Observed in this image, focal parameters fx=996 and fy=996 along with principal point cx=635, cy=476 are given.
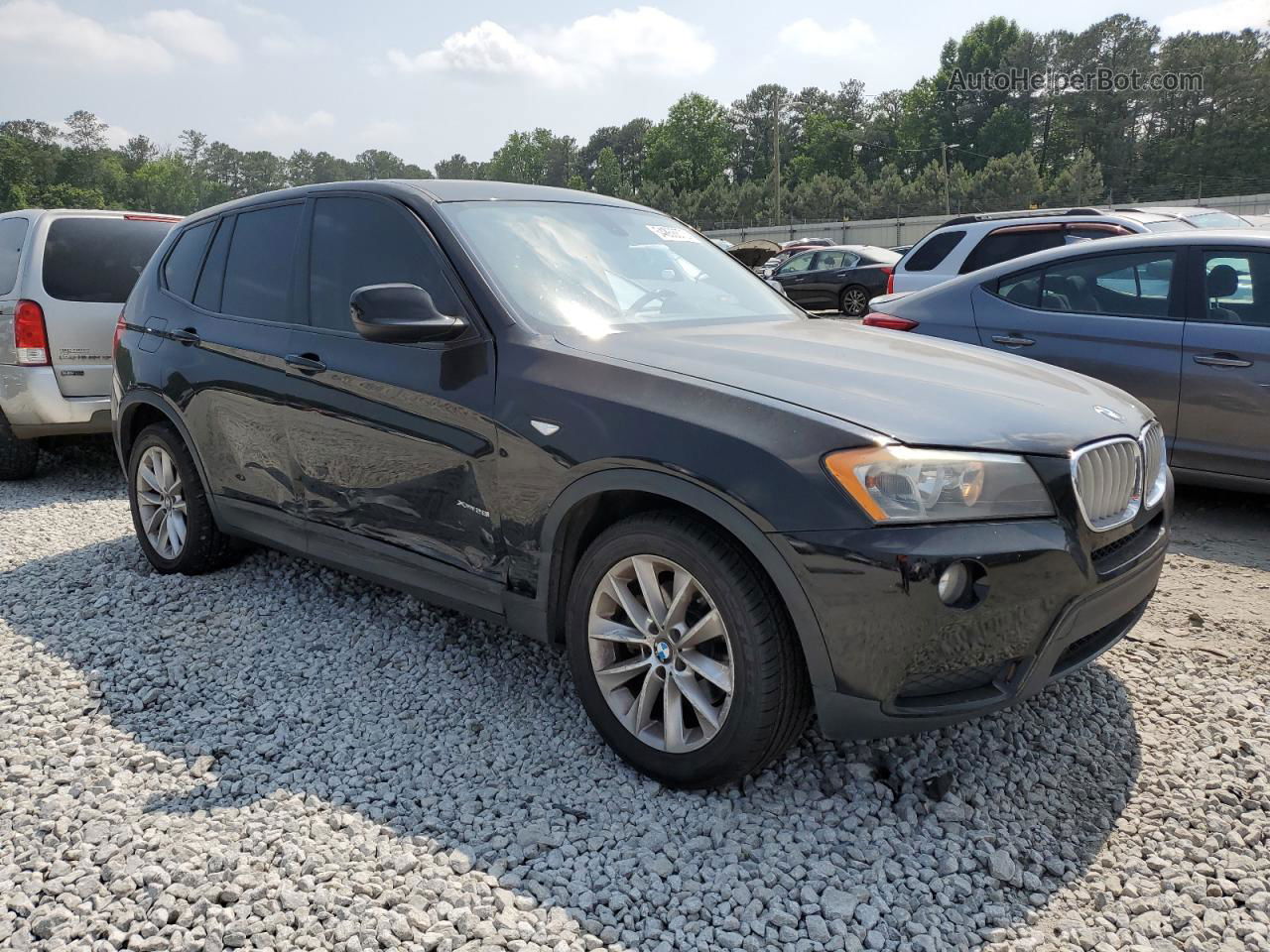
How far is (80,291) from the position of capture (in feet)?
22.2

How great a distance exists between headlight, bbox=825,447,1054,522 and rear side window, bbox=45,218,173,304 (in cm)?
599

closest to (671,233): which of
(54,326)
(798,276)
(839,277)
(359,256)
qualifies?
(359,256)

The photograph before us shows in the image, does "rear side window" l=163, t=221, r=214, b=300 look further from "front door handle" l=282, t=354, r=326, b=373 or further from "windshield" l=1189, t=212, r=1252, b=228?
"windshield" l=1189, t=212, r=1252, b=228

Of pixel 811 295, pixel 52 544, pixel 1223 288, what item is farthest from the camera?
pixel 811 295

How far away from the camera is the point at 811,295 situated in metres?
21.3

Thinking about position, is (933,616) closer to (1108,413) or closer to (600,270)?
(1108,413)

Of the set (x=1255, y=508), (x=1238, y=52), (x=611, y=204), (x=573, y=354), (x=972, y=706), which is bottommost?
(x=1255, y=508)

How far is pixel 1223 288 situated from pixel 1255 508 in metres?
1.34

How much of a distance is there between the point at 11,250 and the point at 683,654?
6.44 metres

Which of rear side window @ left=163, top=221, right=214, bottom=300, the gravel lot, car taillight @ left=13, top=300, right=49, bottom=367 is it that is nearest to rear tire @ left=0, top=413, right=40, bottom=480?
car taillight @ left=13, top=300, right=49, bottom=367

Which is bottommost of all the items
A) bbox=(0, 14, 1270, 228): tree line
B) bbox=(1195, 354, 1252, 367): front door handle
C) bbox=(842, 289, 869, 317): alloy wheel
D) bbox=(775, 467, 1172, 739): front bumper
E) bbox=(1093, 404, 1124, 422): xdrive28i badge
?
bbox=(842, 289, 869, 317): alloy wheel

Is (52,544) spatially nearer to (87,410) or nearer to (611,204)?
(87,410)

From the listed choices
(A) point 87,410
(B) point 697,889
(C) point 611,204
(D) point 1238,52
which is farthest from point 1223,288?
(D) point 1238,52

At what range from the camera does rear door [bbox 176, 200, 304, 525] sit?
12.9 ft
